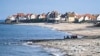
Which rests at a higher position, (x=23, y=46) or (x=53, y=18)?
(x=23, y=46)

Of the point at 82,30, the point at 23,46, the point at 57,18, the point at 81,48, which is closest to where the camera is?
the point at 81,48

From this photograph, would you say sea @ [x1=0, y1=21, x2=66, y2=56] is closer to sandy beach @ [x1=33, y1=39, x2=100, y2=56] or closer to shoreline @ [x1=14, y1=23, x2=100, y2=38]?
sandy beach @ [x1=33, y1=39, x2=100, y2=56]

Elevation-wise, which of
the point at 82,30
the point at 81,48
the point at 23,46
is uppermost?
the point at 81,48

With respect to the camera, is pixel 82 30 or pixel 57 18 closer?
pixel 82 30

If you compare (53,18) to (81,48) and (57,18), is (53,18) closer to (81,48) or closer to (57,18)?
(57,18)

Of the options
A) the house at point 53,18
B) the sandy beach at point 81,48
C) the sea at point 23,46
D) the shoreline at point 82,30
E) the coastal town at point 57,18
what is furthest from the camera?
the house at point 53,18

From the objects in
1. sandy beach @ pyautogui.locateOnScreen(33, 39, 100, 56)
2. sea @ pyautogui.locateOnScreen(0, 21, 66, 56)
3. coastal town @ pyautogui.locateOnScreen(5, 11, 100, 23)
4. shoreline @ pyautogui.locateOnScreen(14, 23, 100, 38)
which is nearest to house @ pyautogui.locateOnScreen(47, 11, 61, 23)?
coastal town @ pyautogui.locateOnScreen(5, 11, 100, 23)

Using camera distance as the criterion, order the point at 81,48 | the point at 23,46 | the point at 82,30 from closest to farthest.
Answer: the point at 81,48, the point at 23,46, the point at 82,30

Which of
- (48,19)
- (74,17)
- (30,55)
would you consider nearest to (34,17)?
(48,19)

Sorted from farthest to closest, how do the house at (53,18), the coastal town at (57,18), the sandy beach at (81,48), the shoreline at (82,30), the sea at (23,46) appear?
the house at (53,18) < the coastal town at (57,18) < the shoreline at (82,30) < the sea at (23,46) < the sandy beach at (81,48)

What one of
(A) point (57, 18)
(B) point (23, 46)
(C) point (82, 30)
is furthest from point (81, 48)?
(A) point (57, 18)

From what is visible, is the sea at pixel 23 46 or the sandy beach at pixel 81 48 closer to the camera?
the sandy beach at pixel 81 48

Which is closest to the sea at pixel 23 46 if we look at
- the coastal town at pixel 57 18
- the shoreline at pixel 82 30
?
the shoreline at pixel 82 30

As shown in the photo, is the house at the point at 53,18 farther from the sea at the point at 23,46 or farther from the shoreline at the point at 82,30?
the sea at the point at 23,46
